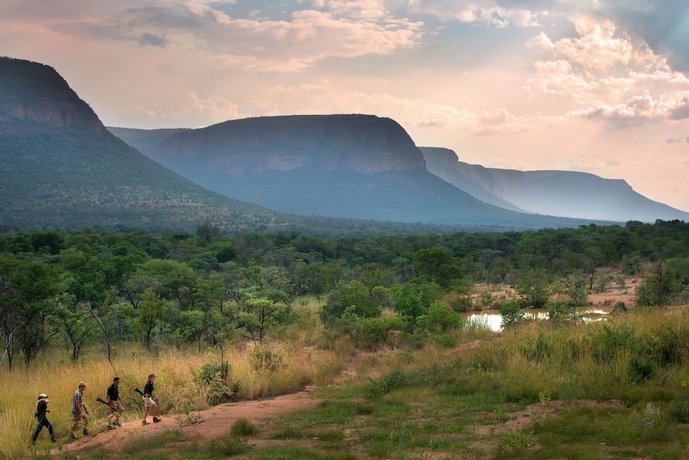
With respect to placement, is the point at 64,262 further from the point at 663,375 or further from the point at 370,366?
the point at 663,375

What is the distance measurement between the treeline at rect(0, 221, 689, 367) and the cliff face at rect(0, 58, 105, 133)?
69.9 meters

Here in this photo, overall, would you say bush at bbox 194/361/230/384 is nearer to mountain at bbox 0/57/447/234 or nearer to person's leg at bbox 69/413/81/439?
person's leg at bbox 69/413/81/439

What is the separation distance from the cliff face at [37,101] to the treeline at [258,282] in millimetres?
69876

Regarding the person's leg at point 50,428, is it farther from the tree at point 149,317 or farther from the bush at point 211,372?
the tree at point 149,317

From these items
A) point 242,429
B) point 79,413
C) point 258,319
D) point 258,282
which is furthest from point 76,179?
point 242,429

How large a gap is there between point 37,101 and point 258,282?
11789 cm

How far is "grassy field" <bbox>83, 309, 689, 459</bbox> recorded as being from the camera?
7234 mm

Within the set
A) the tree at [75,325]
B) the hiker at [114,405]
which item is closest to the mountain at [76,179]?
the tree at [75,325]

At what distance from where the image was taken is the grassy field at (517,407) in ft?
23.7

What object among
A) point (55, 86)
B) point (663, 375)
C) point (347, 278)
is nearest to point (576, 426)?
point (663, 375)

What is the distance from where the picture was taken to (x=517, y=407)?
9.22 meters

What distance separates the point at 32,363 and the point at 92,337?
364 centimetres

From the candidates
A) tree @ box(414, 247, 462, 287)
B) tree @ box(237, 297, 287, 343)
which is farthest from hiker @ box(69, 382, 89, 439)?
tree @ box(414, 247, 462, 287)

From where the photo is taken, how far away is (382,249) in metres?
64.4
